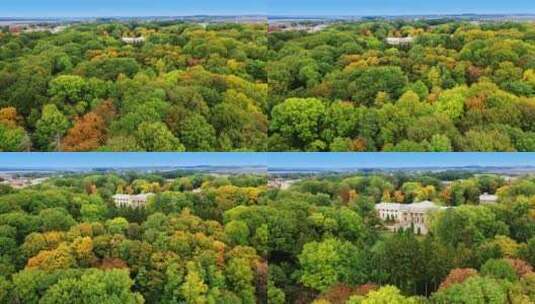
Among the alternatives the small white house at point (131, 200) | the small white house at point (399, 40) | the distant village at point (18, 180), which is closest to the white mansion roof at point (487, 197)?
the small white house at point (399, 40)

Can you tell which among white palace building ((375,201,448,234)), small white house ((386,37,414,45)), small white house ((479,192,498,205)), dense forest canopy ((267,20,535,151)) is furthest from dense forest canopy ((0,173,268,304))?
small white house ((479,192,498,205))

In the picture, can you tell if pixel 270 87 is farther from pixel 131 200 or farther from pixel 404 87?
pixel 131 200

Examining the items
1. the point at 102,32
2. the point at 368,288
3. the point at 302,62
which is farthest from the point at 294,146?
the point at 102,32

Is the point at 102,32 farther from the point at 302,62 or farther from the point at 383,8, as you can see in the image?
the point at 383,8

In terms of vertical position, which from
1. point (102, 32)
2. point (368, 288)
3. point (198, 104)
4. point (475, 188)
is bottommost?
point (368, 288)

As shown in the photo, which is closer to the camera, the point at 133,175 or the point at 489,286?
the point at 489,286

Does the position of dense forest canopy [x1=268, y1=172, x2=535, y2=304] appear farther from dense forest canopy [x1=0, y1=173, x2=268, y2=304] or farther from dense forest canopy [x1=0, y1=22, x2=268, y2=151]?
dense forest canopy [x1=0, y1=22, x2=268, y2=151]
